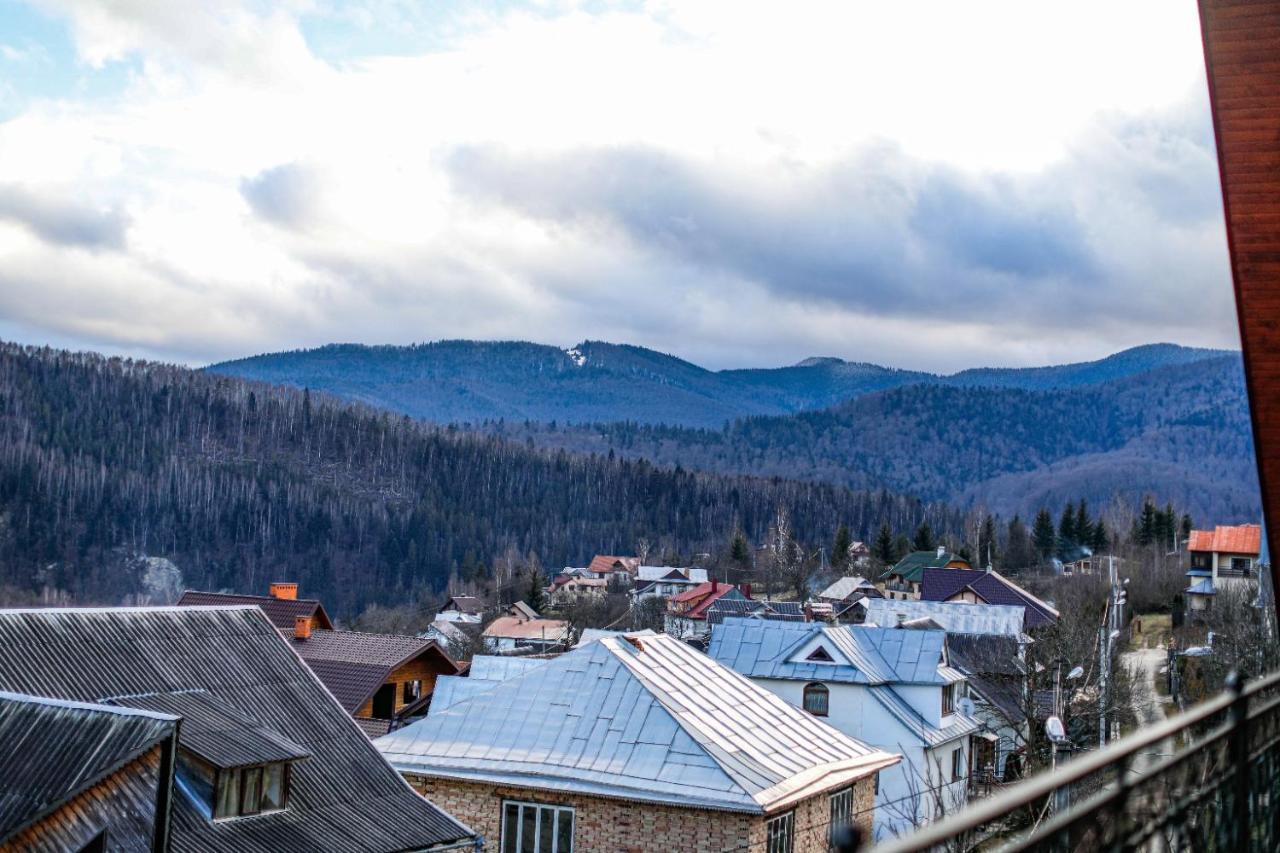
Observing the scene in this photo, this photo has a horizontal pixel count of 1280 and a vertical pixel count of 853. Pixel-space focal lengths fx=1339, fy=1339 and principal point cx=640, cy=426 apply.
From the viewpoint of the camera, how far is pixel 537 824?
63.9 ft

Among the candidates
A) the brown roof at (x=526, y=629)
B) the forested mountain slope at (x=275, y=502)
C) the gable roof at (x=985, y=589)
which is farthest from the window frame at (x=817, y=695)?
the forested mountain slope at (x=275, y=502)

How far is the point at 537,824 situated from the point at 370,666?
18663 millimetres

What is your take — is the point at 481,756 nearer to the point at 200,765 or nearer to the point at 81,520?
the point at 200,765

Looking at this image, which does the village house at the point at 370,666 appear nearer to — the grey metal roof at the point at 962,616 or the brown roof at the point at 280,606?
the brown roof at the point at 280,606

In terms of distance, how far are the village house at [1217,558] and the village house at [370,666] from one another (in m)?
45.4

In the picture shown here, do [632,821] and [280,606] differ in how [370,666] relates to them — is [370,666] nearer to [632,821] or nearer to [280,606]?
[280,606]

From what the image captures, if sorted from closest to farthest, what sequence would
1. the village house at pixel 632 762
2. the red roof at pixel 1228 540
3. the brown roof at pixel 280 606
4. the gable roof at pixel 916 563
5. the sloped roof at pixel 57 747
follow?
the sloped roof at pixel 57 747 < the village house at pixel 632 762 < the brown roof at pixel 280 606 < the red roof at pixel 1228 540 < the gable roof at pixel 916 563

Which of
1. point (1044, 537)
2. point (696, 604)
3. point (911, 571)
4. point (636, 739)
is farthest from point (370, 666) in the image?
point (1044, 537)

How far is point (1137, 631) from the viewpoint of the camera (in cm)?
6600

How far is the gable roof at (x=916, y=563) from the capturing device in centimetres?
10056

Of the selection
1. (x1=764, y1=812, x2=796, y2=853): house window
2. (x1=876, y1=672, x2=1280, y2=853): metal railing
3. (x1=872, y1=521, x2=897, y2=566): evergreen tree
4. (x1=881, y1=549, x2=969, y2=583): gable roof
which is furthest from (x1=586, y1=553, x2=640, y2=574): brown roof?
(x1=876, y1=672, x2=1280, y2=853): metal railing

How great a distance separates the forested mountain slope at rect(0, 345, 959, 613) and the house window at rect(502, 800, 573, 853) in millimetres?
126145

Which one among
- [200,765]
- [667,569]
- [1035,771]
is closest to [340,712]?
[200,765]

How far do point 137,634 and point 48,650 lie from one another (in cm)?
152
